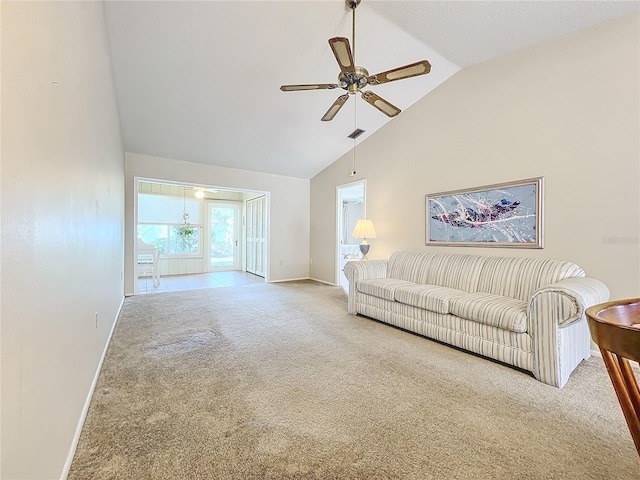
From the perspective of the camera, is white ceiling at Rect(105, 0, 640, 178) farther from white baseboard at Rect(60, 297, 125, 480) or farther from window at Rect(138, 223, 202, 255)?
window at Rect(138, 223, 202, 255)

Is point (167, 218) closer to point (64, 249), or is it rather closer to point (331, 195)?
point (331, 195)

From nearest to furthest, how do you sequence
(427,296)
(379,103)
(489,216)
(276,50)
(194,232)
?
(379,103), (427,296), (276,50), (489,216), (194,232)

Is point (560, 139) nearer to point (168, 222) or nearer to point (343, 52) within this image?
point (343, 52)

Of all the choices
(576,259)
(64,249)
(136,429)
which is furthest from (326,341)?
(576,259)

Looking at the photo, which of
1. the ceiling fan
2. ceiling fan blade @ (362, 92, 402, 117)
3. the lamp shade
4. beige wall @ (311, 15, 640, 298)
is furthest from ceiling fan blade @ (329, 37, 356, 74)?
the lamp shade

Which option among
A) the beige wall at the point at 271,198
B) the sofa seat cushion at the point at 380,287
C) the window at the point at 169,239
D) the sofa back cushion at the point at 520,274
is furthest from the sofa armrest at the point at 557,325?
the window at the point at 169,239

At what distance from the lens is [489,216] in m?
3.33

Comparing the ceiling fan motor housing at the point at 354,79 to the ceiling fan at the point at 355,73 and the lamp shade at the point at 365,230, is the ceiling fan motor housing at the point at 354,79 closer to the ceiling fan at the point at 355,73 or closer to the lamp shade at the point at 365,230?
the ceiling fan at the point at 355,73

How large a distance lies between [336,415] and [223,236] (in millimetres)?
7482

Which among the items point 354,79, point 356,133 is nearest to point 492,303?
point 354,79

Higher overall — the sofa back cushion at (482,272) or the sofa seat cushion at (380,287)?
the sofa back cushion at (482,272)

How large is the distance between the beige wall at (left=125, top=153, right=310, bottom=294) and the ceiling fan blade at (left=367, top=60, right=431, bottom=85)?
4.15m

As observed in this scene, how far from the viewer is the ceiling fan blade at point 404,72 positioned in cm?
207

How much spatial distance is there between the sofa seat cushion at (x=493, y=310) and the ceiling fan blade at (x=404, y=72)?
77.7 inches
